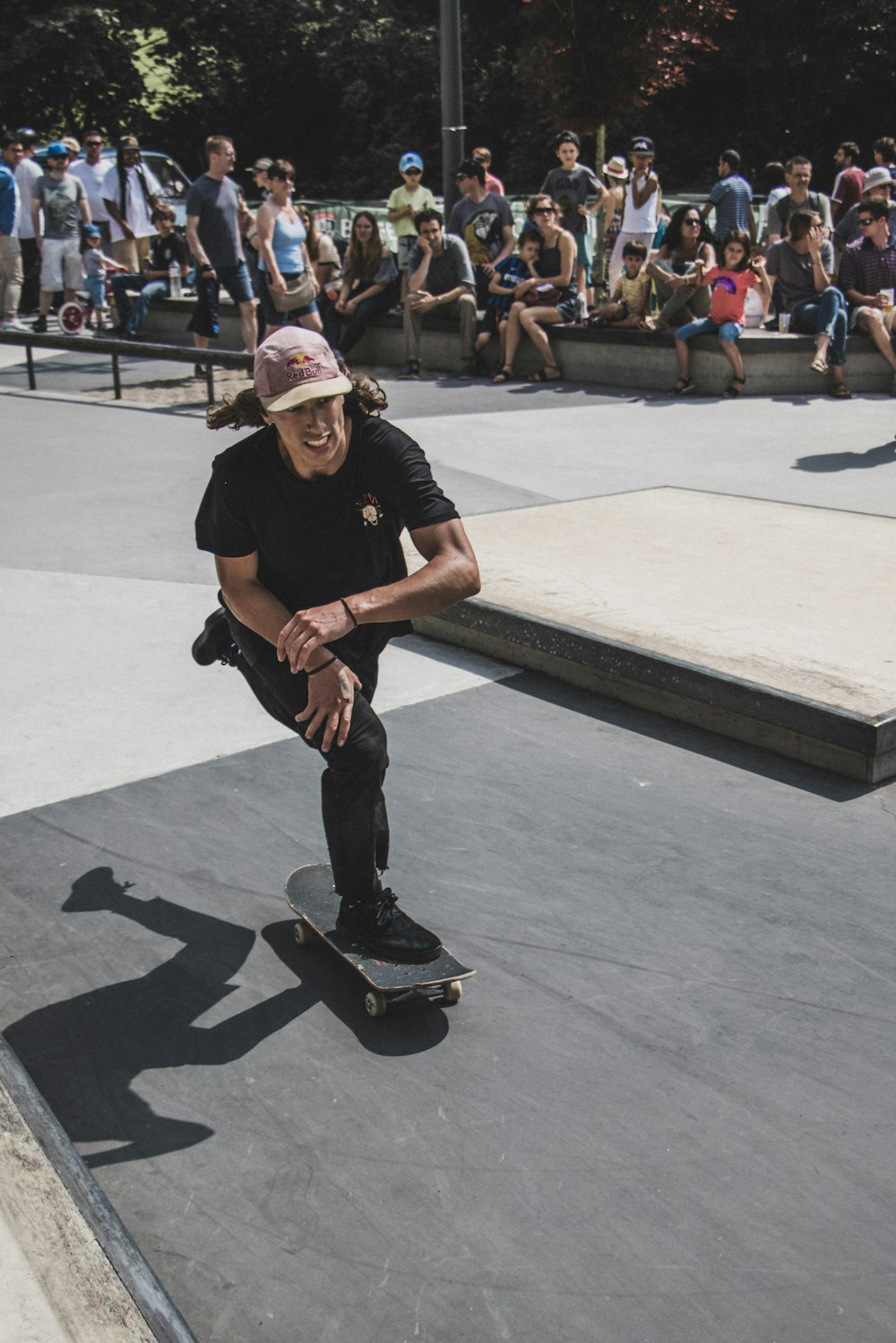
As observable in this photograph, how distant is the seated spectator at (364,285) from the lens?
13156 millimetres

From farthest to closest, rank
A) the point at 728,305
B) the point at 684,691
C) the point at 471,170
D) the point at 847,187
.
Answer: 1. the point at 847,187
2. the point at 471,170
3. the point at 728,305
4. the point at 684,691

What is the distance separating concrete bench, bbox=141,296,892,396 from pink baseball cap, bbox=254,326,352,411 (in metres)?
9.08

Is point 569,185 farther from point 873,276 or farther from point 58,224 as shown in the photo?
point 58,224

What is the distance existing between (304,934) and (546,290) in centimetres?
969

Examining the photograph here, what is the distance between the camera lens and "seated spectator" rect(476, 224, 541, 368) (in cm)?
1202

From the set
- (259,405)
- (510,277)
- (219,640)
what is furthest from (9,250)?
(259,405)

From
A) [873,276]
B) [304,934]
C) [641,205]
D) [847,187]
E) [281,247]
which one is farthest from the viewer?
[847,187]

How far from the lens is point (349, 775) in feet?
10.0

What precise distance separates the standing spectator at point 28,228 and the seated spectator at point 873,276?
29.6 feet

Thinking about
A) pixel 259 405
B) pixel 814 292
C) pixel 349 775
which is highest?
pixel 814 292

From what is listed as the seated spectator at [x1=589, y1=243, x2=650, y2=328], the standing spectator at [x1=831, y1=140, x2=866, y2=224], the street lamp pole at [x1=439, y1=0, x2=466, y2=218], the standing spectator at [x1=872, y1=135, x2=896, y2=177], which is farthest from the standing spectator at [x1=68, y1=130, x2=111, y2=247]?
the standing spectator at [x1=872, y1=135, x2=896, y2=177]

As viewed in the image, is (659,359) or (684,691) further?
(659,359)

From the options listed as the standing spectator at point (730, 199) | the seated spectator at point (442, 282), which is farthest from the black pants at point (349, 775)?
the standing spectator at point (730, 199)

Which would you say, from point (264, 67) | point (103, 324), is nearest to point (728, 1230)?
point (103, 324)
